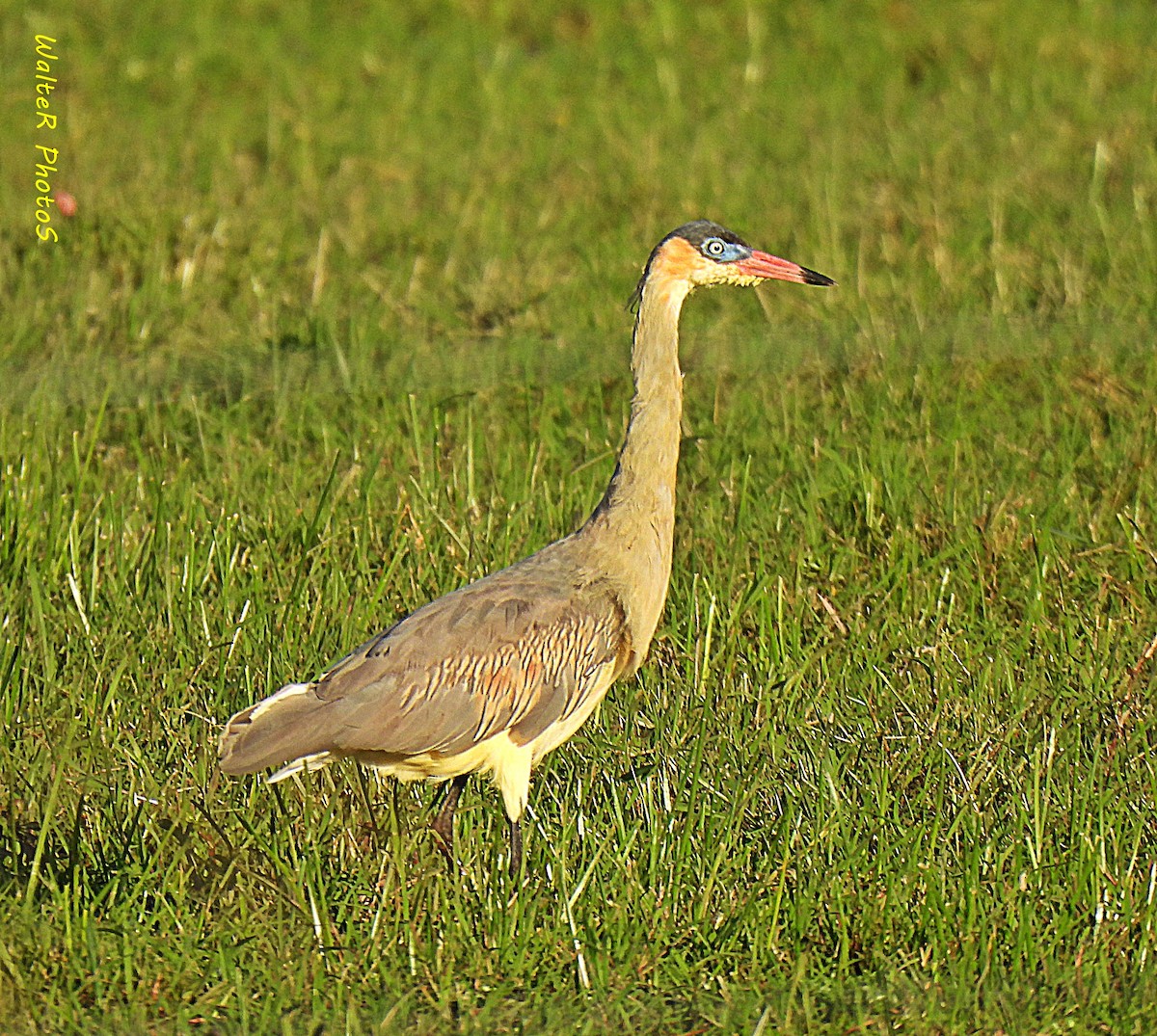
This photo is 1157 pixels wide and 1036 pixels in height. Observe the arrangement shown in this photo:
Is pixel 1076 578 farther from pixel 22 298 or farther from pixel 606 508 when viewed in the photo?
pixel 22 298

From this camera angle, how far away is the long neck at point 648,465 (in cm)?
417

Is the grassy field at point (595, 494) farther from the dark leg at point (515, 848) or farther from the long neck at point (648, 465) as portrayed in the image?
the long neck at point (648, 465)

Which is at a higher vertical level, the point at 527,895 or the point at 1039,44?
the point at 1039,44

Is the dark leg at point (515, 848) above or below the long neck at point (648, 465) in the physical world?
below

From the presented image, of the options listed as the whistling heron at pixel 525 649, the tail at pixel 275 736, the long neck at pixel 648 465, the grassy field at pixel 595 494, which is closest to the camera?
the grassy field at pixel 595 494

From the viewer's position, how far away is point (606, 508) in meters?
4.23

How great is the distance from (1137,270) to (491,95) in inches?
132

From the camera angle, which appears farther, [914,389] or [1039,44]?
[1039,44]

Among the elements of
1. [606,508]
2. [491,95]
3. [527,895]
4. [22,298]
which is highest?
[491,95]

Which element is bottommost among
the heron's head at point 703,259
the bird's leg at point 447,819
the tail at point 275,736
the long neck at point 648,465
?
the bird's leg at point 447,819

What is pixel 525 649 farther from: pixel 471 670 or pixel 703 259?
pixel 703 259

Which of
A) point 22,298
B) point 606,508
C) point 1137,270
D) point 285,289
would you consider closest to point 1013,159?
point 1137,270

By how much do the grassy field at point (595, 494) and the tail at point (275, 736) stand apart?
155mm

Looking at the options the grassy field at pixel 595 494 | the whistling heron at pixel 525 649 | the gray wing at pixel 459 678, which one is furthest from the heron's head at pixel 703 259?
the grassy field at pixel 595 494
